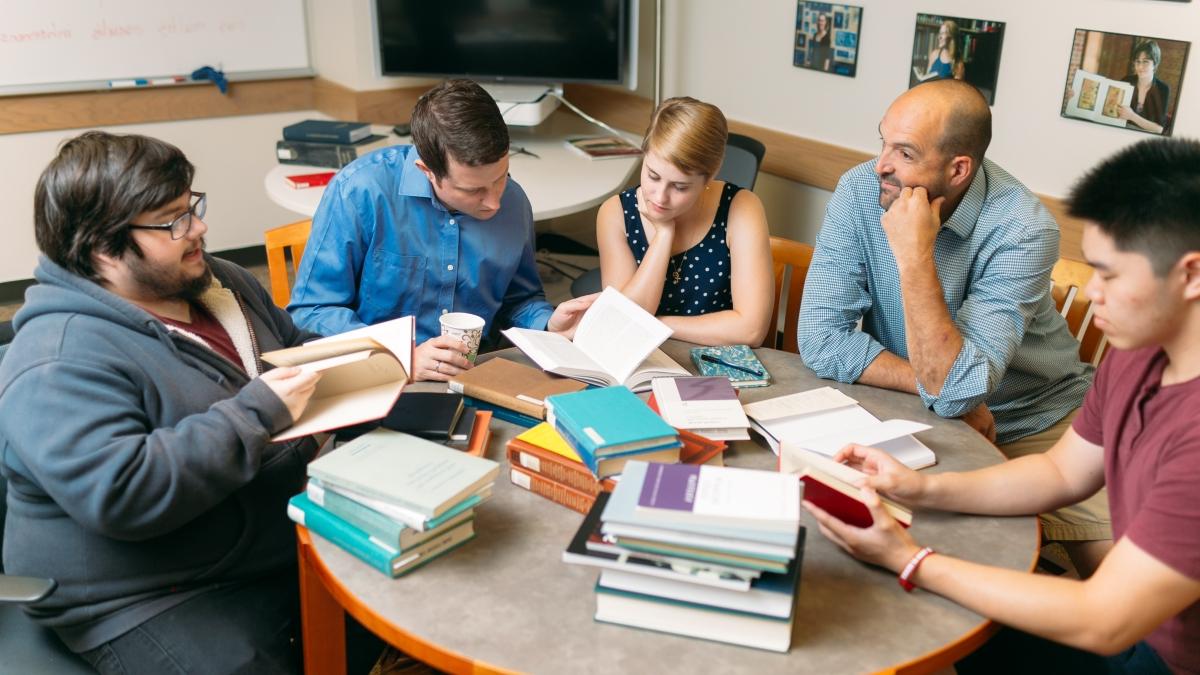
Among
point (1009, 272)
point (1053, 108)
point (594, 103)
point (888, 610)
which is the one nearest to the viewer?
point (888, 610)

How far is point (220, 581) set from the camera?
166 centimetres

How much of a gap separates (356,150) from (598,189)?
3.13 feet

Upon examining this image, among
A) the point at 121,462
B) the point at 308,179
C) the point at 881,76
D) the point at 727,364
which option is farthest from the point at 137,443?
the point at 881,76

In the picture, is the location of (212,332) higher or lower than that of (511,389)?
higher

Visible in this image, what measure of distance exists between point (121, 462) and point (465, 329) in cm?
70

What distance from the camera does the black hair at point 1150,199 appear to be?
1.25 m

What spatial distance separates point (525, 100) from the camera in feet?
13.4

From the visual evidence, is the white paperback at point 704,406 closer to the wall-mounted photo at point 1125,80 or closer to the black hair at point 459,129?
the black hair at point 459,129

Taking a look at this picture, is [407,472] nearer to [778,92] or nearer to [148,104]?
[778,92]

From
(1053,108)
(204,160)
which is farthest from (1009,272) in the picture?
(204,160)

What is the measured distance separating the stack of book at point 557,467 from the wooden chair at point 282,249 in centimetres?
101

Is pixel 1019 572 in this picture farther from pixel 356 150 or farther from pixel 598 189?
pixel 356 150

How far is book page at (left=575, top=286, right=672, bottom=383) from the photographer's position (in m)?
1.89

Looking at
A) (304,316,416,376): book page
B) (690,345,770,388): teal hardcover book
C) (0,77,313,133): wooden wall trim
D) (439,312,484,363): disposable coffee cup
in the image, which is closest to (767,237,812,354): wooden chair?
(690,345,770,388): teal hardcover book
